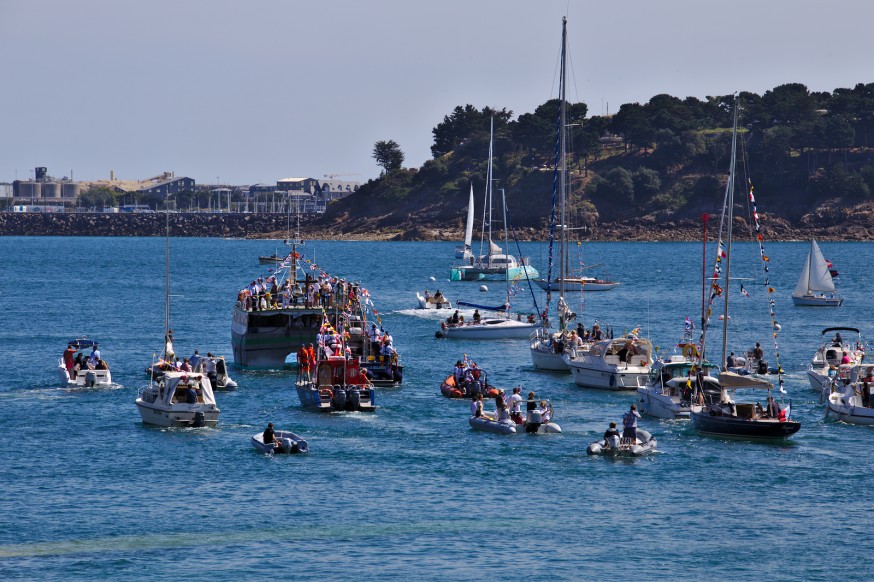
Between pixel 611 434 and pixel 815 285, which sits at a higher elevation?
pixel 815 285

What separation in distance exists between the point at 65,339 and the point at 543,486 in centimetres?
5493

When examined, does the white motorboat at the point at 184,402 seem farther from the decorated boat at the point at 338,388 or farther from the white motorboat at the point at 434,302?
the white motorboat at the point at 434,302

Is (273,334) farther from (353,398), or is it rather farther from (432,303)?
(432,303)

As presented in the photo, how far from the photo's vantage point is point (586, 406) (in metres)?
62.2

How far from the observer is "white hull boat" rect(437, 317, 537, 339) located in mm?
90812

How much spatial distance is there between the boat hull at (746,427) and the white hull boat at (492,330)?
36.8 m

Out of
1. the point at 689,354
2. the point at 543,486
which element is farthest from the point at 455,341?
the point at 543,486

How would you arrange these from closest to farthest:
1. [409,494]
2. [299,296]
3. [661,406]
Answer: [409,494] → [661,406] → [299,296]

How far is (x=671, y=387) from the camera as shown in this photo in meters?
57.8

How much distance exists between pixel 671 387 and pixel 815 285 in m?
63.0

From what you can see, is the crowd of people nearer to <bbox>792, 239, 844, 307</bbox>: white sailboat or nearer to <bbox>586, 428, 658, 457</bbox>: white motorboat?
<bbox>586, 428, 658, 457</bbox>: white motorboat

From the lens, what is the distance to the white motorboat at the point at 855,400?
56781 mm

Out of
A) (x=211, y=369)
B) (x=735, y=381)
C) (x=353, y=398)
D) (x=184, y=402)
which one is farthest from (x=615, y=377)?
(x=184, y=402)

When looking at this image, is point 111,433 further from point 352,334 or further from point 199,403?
point 352,334
